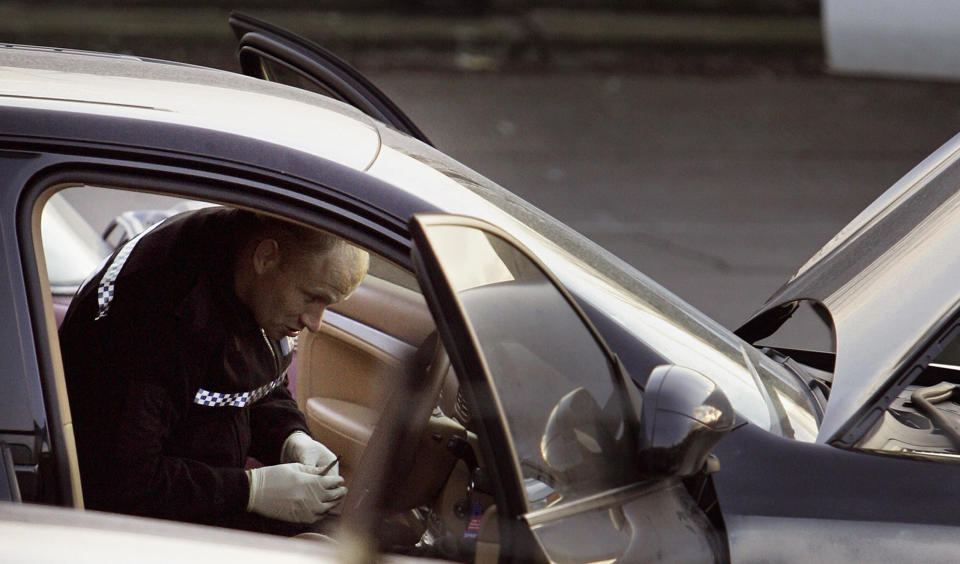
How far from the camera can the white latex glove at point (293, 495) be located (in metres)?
2.36

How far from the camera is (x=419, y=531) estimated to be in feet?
7.06

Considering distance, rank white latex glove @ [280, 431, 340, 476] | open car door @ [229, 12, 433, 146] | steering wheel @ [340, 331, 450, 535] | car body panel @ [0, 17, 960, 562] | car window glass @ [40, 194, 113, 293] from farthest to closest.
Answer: car window glass @ [40, 194, 113, 293], open car door @ [229, 12, 433, 146], white latex glove @ [280, 431, 340, 476], car body panel @ [0, 17, 960, 562], steering wheel @ [340, 331, 450, 535]

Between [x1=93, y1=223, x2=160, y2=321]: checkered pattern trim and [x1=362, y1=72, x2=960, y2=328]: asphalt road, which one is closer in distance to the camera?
[x1=93, y1=223, x2=160, y2=321]: checkered pattern trim

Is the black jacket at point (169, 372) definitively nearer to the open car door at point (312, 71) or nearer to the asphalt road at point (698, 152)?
the open car door at point (312, 71)

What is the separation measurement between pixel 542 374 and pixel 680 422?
0.21 metres

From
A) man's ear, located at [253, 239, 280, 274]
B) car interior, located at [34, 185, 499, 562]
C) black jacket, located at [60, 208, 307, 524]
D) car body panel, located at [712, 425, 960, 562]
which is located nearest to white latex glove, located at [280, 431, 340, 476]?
car interior, located at [34, 185, 499, 562]

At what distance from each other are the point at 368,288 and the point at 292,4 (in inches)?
497

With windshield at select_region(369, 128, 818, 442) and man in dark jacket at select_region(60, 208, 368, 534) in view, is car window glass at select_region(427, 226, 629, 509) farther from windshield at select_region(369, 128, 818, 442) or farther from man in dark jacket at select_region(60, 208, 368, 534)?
man in dark jacket at select_region(60, 208, 368, 534)

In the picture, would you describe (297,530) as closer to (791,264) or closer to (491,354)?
(491,354)

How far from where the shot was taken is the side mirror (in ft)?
6.06

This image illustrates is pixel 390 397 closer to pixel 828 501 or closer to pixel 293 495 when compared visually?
pixel 293 495

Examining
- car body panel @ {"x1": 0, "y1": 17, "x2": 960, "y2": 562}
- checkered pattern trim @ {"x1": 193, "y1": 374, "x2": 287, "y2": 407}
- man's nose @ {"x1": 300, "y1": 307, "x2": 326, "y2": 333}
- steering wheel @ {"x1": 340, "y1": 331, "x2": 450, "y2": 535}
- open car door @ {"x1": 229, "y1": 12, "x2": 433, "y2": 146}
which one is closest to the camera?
steering wheel @ {"x1": 340, "y1": 331, "x2": 450, "y2": 535}

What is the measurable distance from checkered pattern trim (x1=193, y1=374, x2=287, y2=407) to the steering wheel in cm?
37

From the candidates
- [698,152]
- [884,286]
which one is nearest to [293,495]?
[884,286]
